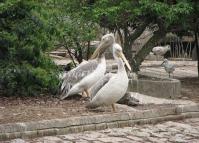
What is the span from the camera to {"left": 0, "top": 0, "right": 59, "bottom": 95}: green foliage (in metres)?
11.5

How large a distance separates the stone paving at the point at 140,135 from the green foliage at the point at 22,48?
3.02m

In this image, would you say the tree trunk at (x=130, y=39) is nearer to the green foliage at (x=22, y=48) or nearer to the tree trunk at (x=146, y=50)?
the tree trunk at (x=146, y=50)

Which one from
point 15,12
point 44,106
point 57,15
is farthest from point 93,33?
point 44,106

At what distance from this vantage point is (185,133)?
30.2ft

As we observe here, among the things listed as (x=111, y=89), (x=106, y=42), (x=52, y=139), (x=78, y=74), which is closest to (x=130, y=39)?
(x=78, y=74)

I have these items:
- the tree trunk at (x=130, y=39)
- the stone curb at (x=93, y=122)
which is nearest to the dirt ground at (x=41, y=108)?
the stone curb at (x=93, y=122)

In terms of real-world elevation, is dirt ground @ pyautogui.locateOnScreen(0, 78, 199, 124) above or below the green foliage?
below

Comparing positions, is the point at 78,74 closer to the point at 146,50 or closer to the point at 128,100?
the point at 128,100

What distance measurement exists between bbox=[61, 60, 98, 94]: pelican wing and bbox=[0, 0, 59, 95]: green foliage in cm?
48

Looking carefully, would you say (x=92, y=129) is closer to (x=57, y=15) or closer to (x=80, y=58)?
(x=57, y=15)

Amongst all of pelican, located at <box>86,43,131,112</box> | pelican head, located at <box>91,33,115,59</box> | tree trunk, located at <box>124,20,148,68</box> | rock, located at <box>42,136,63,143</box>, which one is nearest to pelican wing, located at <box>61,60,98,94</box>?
pelican head, located at <box>91,33,115,59</box>

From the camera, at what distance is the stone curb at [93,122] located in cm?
845

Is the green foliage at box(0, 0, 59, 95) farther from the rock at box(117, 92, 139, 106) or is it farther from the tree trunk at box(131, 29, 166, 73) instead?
the tree trunk at box(131, 29, 166, 73)

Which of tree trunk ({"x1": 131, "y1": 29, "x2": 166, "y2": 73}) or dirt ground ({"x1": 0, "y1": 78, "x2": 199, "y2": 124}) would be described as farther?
tree trunk ({"x1": 131, "y1": 29, "x2": 166, "y2": 73})
